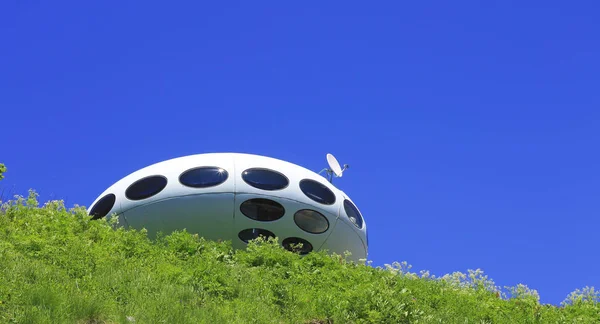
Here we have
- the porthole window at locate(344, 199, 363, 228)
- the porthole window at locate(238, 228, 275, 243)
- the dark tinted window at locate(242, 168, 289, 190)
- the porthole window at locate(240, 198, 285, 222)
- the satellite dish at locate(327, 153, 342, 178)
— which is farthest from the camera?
the satellite dish at locate(327, 153, 342, 178)

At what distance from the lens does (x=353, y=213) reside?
22625 mm

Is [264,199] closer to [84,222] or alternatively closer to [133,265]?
[84,222]

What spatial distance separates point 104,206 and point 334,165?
7525 millimetres

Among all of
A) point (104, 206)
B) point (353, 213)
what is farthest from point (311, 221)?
point (104, 206)

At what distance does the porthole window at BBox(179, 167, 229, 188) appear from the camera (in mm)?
20203

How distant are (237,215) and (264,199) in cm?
85

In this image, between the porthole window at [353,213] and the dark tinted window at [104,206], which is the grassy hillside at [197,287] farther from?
the porthole window at [353,213]

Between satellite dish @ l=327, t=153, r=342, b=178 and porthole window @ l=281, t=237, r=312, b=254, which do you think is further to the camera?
satellite dish @ l=327, t=153, r=342, b=178

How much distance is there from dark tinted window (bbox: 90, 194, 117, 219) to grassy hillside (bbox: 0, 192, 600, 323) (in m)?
4.73

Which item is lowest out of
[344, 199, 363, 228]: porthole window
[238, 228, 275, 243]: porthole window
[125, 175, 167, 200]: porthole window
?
[238, 228, 275, 243]: porthole window

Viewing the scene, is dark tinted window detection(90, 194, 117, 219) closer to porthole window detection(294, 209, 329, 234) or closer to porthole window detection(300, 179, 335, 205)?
porthole window detection(294, 209, 329, 234)

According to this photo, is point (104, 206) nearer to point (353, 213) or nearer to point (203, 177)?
point (203, 177)

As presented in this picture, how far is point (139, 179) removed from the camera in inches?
829

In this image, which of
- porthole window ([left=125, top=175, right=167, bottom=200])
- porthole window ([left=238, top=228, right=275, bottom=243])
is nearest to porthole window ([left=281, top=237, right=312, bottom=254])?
porthole window ([left=238, top=228, right=275, bottom=243])
